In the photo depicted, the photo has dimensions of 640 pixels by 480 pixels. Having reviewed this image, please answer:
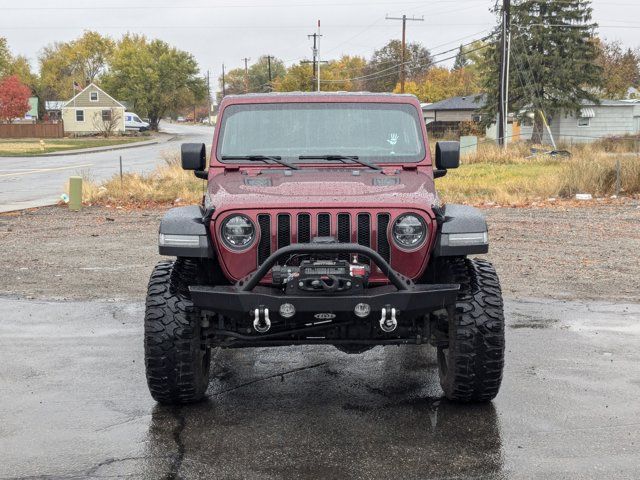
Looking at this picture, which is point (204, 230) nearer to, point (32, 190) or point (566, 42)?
point (32, 190)

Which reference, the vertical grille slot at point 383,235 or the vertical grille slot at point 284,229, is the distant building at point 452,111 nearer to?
the vertical grille slot at point 383,235

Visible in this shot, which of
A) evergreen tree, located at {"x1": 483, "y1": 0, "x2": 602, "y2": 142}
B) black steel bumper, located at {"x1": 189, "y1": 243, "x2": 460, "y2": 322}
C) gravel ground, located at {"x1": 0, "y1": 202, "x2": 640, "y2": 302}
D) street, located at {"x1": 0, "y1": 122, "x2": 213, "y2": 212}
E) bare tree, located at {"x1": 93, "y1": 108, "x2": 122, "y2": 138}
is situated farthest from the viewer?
bare tree, located at {"x1": 93, "y1": 108, "x2": 122, "y2": 138}

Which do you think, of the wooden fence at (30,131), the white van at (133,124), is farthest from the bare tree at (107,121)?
the wooden fence at (30,131)

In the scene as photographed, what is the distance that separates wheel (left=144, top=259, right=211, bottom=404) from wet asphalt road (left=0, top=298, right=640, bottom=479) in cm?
17

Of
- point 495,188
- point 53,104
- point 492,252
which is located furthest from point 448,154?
point 53,104

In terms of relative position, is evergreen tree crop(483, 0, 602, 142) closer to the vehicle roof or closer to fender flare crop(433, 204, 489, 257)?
the vehicle roof

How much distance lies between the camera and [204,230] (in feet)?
17.2

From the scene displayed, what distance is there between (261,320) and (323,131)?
202 cm

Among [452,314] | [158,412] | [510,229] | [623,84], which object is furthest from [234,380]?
[623,84]

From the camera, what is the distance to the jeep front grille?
516 centimetres

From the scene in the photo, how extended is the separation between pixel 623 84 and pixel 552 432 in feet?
262

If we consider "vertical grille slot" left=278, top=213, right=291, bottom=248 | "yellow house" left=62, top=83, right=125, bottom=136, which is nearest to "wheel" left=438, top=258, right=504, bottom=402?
"vertical grille slot" left=278, top=213, right=291, bottom=248

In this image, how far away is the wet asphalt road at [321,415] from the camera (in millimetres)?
4465

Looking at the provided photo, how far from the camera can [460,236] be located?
5.22m
